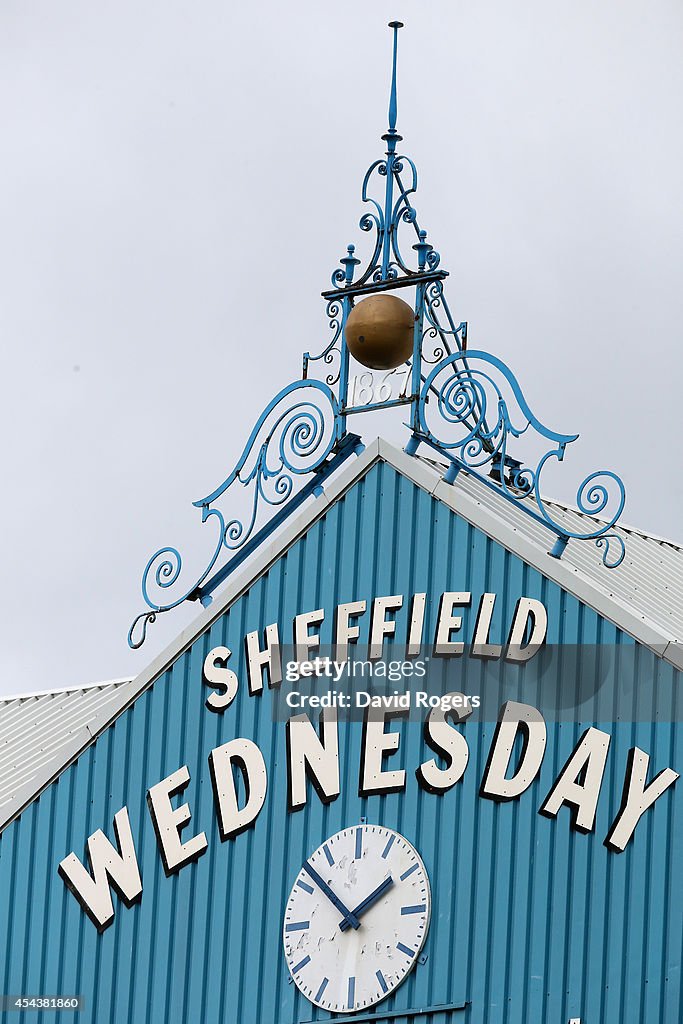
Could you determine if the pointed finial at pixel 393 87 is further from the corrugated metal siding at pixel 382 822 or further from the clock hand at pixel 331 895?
the clock hand at pixel 331 895

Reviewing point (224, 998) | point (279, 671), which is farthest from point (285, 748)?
point (224, 998)

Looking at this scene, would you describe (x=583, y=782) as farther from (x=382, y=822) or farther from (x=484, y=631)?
(x=382, y=822)

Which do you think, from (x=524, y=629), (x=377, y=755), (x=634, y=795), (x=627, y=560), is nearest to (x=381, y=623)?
(x=377, y=755)

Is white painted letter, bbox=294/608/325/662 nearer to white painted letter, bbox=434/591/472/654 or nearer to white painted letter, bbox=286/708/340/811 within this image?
white painted letter, bbox=286/708/340/811

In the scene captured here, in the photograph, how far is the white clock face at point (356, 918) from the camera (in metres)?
29.1

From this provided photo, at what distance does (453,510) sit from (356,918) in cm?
440

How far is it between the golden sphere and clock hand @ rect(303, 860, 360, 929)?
5.61 metres

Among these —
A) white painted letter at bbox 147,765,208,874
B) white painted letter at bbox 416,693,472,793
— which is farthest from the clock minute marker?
white painted letter at bbox 147,765,208,874

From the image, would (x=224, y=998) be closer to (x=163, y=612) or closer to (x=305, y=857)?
(x=305, y=857)

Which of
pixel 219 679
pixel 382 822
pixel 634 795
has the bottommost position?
pixel 382 822

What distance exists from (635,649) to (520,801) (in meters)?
1.95

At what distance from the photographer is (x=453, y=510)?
30.0 m

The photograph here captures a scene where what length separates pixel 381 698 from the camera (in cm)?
2997

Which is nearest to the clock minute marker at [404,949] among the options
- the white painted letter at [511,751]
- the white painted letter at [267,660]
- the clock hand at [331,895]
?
the clock hand at [331,895]
